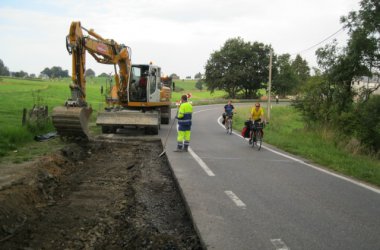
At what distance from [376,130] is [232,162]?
13107 millimetres

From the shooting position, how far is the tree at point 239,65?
73125 millimetres

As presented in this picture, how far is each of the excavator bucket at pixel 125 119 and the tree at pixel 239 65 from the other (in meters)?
56.6

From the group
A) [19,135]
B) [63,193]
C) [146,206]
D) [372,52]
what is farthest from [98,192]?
[372,52]

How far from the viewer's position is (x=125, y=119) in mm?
16625

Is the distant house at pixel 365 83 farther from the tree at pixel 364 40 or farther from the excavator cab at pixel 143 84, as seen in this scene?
the excavator cab at pixel 143 84

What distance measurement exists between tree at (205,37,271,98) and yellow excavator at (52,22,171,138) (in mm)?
51521

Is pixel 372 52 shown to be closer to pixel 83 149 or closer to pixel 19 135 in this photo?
pixel 83 149

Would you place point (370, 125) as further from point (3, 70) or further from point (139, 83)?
point (3, 70)

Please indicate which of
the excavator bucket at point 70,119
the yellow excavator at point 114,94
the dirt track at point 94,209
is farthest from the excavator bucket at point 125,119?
the dirt track at point 94,209

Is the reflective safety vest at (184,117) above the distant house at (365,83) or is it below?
below

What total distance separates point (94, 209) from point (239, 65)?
68976 mm

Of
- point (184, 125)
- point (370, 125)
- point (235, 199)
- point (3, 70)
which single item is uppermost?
point (3, 70)

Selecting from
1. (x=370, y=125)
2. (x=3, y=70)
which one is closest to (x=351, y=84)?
(x=370, y=125)

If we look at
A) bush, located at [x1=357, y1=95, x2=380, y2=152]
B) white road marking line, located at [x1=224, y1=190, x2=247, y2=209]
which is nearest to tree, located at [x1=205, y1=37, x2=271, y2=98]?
bush, located at [x1=357, y1=95, x2=380, y2=152]
